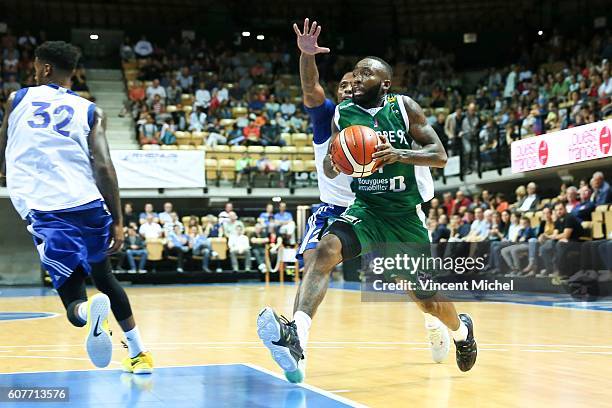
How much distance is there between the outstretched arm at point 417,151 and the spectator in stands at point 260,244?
13742 millimetres

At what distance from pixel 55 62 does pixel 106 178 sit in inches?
28.3

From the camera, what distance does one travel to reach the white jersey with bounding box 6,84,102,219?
4.43 m

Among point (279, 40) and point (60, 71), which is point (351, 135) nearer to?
point (60, 71)

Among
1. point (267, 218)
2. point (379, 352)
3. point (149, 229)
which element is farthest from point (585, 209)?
point (149, 229)

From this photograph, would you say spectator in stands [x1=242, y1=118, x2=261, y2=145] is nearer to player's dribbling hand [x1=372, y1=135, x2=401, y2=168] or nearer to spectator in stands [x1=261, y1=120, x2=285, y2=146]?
spectator in stands [x1=261, y1=120, x2=285, y2=146]

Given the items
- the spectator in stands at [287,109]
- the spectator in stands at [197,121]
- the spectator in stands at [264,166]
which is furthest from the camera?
the spectator in stands at [287,109]

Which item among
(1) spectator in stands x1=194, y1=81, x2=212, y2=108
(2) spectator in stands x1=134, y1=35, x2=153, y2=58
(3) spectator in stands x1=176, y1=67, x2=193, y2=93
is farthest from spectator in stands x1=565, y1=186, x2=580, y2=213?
(2) spectator in stands x1=134, y1=35, x2=153, y2=58

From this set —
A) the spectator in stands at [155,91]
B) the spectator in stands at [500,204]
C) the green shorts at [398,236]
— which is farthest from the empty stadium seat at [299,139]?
the green shorts at [398,236]

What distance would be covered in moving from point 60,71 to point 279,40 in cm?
2221

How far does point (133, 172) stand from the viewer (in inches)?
730

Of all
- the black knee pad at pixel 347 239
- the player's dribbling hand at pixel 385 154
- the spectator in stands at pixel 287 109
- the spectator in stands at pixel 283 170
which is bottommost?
the black knee pad at pixel 347 239

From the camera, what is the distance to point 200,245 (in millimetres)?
18516

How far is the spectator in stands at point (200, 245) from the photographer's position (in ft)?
60.4

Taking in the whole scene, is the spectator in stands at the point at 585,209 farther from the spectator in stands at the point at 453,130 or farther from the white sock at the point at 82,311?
the white sock at the point at 82,311
